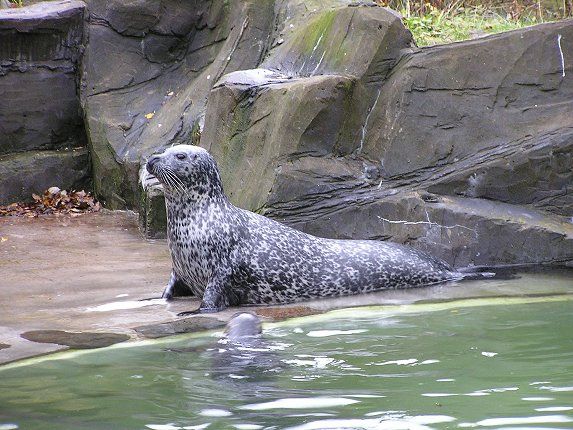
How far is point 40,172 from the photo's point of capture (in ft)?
46.1

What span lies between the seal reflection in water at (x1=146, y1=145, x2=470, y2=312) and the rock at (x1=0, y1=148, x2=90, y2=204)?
6.06m

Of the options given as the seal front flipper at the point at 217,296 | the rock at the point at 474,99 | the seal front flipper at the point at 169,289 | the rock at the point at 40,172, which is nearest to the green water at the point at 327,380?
the seal front flipper at the point at 217,296

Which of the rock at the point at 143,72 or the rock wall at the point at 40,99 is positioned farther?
the rock wall at the point at 40,99

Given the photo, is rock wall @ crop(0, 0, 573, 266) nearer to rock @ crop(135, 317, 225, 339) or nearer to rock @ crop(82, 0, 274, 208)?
rock @ crop(82, 0, 274, 208)

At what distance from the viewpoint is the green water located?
15.6 ft

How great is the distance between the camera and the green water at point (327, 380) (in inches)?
187

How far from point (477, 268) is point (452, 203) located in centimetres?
64

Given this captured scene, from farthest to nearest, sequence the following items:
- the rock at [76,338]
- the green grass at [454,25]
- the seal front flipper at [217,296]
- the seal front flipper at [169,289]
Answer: the green grass at [454,25], the seal front flipper at [169,289], the seal front flipper at [217,296], the rock at [76,338]

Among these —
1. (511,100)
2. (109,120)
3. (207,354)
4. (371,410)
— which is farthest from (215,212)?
(109,120)

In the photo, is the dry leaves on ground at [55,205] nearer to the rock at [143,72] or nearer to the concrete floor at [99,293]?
the rock at [143,72]

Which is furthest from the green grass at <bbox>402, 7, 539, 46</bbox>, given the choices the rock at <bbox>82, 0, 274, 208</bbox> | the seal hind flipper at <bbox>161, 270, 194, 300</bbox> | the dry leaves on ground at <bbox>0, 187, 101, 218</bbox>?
the seal hind flipper at <bbox>161, 270, 194, 300</bbox>

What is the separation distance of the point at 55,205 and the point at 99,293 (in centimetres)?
575

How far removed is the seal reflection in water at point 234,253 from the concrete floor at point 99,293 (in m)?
0.22

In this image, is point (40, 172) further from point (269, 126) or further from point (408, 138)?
point (408, 138)
